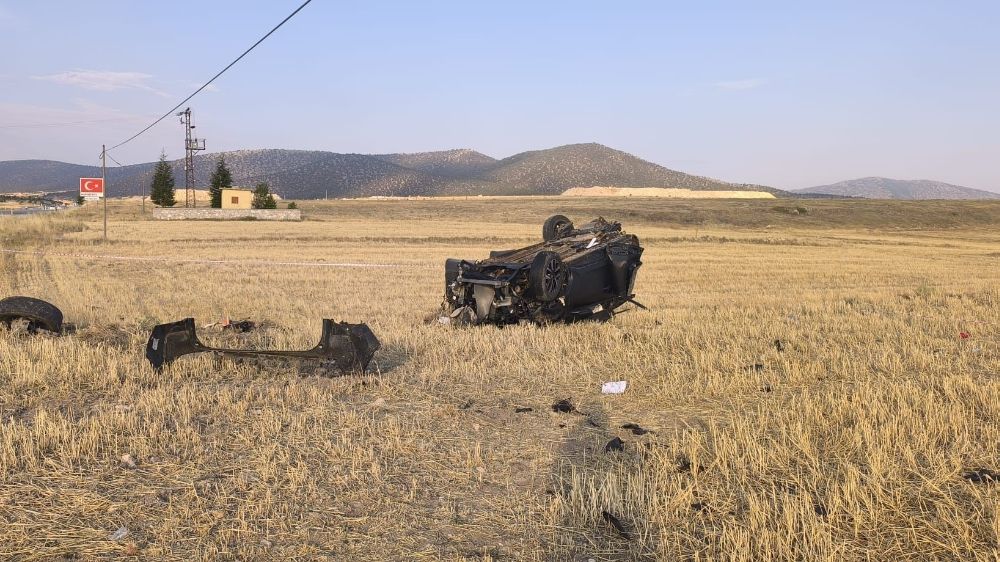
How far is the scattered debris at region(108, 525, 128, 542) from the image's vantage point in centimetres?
407

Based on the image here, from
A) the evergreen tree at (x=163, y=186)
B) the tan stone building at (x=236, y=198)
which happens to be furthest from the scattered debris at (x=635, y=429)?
the evergreen tree at (x=163, y=186)

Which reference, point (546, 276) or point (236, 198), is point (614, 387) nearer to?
point (546, 276)

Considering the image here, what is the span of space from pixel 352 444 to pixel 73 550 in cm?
207

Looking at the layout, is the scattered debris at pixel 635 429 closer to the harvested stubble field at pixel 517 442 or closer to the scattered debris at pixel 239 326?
the harvested stubble field at pixel 517 442

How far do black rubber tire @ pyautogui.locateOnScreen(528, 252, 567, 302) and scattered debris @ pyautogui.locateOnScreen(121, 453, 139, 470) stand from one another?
21.0 feet

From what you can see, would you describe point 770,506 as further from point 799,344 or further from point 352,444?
point 799,344

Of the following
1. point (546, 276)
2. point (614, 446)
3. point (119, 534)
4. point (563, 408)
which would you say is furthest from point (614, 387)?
point (119, 534)

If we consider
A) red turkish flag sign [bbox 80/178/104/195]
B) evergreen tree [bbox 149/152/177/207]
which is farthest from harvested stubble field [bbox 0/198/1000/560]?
evergreen tree [bbox 149/152/177/207]

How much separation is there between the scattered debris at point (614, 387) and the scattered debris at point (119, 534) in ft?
15.5

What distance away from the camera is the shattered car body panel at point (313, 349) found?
7.81 meters

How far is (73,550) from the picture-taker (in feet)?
13.0

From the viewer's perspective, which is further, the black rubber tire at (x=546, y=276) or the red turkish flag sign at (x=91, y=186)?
the red turkish flag sign at (x=91, y=186)

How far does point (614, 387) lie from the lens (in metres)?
7.64

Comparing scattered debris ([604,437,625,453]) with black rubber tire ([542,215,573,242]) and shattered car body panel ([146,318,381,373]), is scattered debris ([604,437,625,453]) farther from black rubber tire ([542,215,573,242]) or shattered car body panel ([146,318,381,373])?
black rubber tire ([542,215,573,242])
